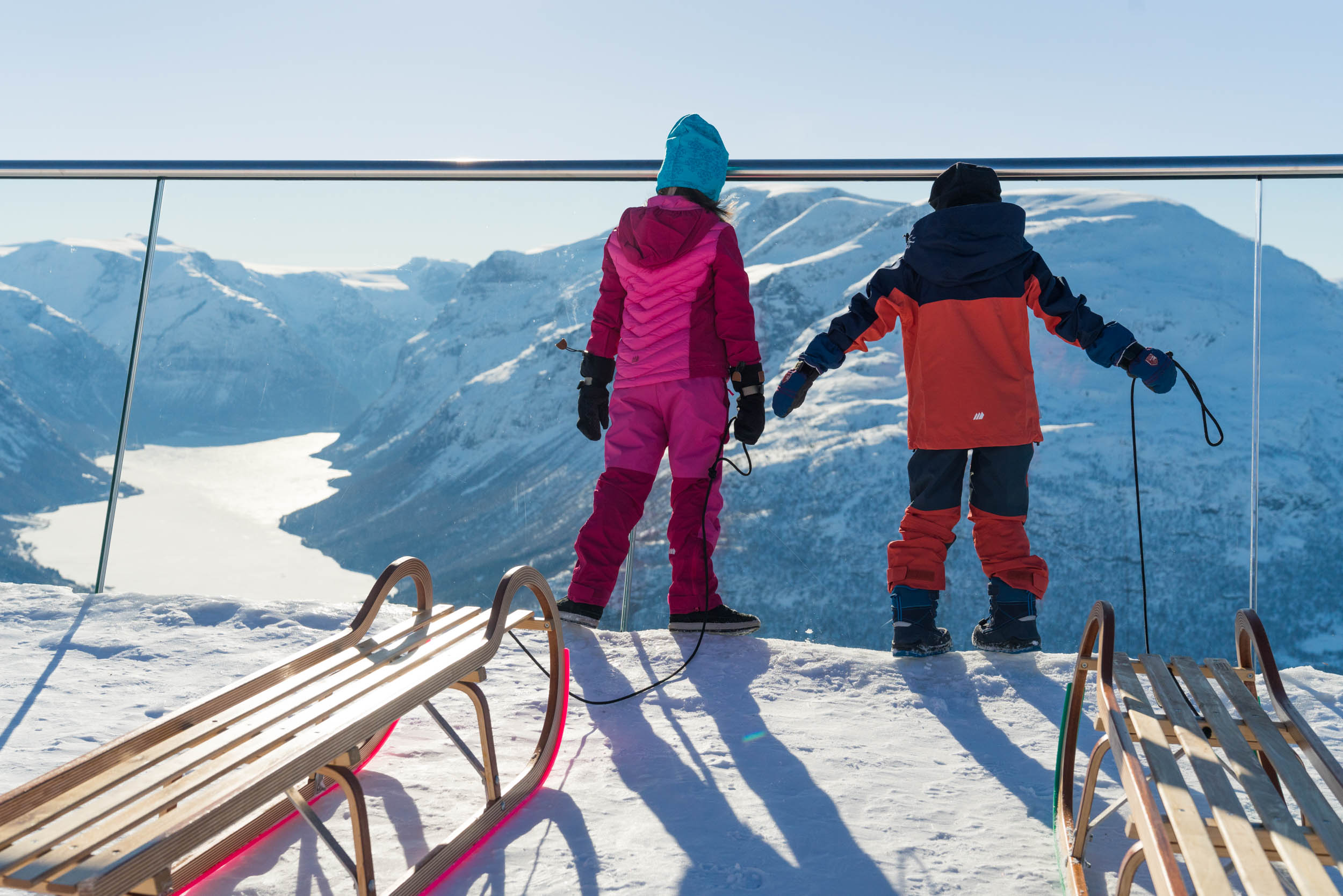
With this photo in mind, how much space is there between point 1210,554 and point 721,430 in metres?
19.6

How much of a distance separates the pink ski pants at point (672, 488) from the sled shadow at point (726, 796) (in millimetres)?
284

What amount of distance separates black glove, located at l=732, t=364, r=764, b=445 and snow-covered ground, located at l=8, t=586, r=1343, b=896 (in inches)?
25.2

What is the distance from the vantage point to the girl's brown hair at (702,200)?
9.08ft

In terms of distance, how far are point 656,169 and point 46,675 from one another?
237cm

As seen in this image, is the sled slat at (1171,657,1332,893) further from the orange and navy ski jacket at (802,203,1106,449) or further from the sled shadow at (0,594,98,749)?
the sled shadow at (0,594,98,749)

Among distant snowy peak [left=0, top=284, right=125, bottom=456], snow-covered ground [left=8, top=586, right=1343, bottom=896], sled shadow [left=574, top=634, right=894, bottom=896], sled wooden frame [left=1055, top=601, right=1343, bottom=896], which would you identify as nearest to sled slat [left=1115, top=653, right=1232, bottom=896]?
sled wooden frame [left=1055, top=601, right=1343, bottom=896]

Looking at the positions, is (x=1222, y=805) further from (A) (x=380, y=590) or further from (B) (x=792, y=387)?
(B) (x=792, y=387)

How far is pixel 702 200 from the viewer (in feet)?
9.14

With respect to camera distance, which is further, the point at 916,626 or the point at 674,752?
the point at 916,626

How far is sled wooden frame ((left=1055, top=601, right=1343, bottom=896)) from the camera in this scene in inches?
36.7

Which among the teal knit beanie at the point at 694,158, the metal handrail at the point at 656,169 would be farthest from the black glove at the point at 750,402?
the metal handrail at the point at 656,169

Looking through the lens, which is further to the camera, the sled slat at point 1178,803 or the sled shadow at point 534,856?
the sled shadow at point 534,856

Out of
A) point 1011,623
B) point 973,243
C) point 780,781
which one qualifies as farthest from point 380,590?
point 973,243

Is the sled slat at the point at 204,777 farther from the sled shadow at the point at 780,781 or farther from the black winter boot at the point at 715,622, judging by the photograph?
the black winter boot at the point at 715,622
